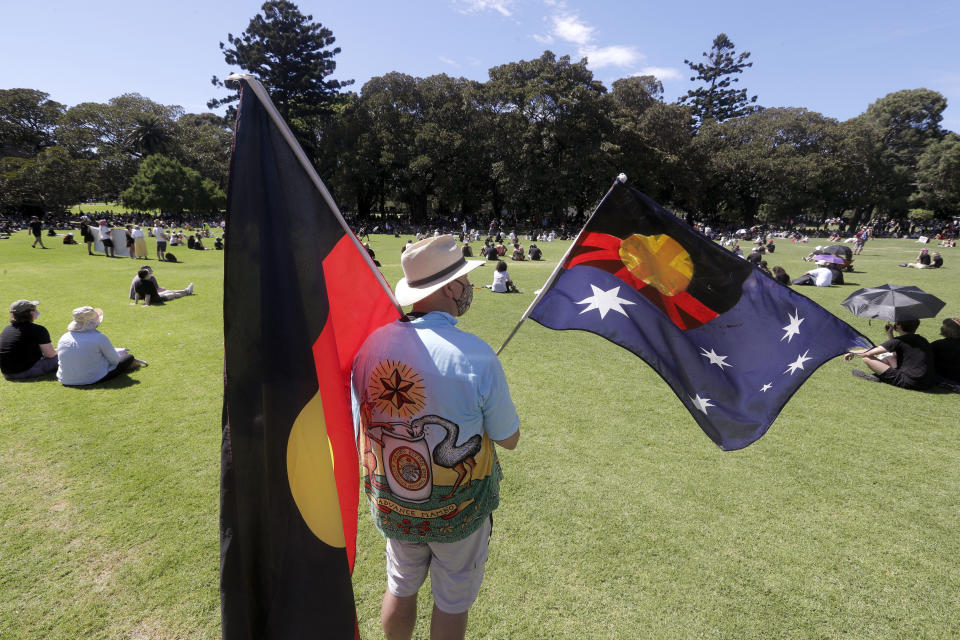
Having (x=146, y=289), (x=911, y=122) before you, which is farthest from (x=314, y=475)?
(x=911, y=122)

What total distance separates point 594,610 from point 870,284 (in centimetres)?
1773

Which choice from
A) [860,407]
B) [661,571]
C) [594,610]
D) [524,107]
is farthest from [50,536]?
[524,107]

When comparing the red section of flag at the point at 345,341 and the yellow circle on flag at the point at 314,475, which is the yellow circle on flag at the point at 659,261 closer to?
the red section of flag at the point at 345,341

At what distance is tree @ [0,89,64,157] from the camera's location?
52.1 metres

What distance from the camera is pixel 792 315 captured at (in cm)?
295

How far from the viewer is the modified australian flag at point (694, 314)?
2930 millimetres

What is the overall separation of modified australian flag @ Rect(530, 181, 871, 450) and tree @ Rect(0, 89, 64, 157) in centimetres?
7368

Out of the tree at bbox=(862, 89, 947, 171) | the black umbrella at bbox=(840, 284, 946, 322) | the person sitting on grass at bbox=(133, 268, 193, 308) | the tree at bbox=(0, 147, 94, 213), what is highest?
the tree at bbox=(862, 89, 947, 171)

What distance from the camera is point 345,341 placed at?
2186 millimetres

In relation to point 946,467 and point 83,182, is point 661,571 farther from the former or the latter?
point 83,182

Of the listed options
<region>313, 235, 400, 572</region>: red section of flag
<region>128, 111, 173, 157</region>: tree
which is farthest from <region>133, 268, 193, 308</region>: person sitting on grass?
<region>128, 111, 173, 157</region>: tree

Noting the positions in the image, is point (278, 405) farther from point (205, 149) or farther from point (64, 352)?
point (205, 149)

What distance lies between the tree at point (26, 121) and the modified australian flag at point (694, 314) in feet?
242

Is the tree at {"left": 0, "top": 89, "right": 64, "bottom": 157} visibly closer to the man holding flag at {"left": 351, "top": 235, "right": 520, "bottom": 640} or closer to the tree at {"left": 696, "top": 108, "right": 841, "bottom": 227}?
the man holding flag at {"left": 351, "top": 235, "right": 520, "bottom": 640}
